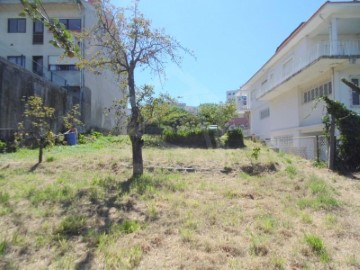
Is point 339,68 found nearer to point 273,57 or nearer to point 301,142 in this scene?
point 301,142

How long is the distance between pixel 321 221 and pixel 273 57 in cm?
2008

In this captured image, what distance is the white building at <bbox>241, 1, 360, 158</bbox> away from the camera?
641 inches

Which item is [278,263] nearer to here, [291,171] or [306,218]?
[306,218]

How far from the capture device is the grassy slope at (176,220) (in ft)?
15.6

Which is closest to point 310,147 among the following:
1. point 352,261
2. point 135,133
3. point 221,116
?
point 135,133

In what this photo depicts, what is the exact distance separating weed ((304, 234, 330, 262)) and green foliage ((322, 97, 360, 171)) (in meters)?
6.86

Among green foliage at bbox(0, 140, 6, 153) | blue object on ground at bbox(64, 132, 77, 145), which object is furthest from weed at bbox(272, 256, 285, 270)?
blue object on ground at bbox(64, 132, 77, 145)

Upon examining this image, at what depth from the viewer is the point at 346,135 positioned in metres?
11.8

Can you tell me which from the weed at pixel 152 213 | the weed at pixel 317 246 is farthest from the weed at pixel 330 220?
the weed at pixel 152 213

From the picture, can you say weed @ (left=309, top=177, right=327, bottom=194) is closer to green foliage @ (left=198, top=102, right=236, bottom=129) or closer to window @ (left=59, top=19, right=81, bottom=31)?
green foliage @ (left=198, top=102, right=236, bottom=129)

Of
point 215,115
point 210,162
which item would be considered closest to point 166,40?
point 210,162

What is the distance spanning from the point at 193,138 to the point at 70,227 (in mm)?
15976

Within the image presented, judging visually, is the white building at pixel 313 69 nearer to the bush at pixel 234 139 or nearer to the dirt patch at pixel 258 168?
the bush at pixel 234 139

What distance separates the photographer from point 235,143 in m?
21.1
